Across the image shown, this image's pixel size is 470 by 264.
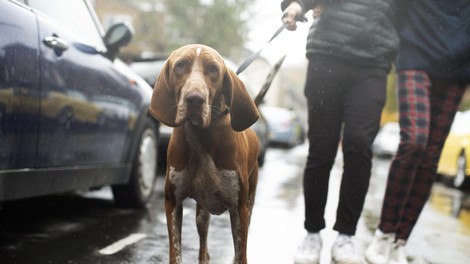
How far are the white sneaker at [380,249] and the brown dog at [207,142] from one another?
1129 millimetres

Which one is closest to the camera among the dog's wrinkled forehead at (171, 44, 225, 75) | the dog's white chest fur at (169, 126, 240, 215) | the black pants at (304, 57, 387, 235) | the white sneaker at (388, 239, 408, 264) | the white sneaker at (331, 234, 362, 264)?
the dog's wrinkled forehead at (171, 44, 225, 75)

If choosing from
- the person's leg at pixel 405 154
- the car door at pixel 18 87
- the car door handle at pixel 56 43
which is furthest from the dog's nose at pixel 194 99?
the person's leg at pixel 405 154

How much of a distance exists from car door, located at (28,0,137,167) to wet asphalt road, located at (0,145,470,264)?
55 centimetres

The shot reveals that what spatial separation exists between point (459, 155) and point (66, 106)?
10.2 m

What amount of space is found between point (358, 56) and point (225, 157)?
1202 mm

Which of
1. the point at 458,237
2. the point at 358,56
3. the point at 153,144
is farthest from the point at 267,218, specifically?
the point at 358,56

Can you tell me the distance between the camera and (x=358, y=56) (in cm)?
373

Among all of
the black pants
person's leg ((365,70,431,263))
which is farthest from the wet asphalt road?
the black pants

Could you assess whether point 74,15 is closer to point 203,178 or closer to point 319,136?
point 319,136

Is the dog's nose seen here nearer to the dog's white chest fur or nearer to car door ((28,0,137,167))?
the dog's white chest fur

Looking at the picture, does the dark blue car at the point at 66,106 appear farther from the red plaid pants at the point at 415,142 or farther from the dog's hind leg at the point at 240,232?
the red plaid pants at the point at 415,142

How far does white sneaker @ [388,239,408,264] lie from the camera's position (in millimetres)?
3902

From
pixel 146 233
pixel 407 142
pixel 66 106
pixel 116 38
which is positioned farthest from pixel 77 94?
pixel 407 142

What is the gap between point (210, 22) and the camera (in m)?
41.8
